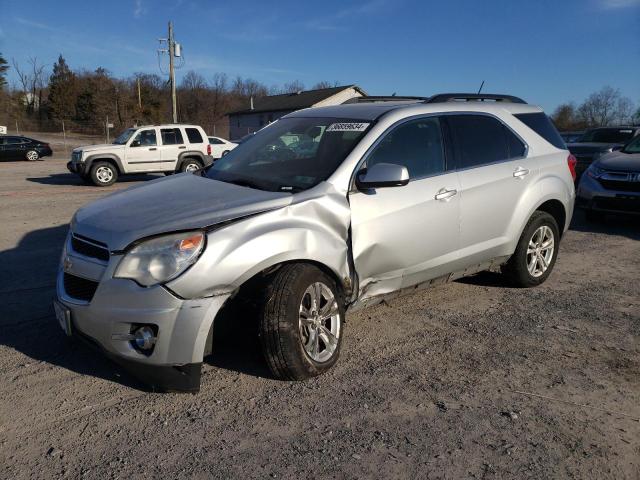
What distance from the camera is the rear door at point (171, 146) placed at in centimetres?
1667

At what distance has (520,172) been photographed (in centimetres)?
489

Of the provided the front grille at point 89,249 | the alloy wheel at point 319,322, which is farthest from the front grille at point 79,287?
the alloy wheel at point 319,322

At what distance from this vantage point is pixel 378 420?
118 inches

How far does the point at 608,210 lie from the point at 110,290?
8.01m

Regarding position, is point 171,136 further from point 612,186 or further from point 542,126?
point 542,126

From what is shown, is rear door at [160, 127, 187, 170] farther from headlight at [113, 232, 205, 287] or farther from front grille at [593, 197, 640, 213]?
headlight at [113, 232, 205, 287]

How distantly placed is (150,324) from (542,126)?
14.2 feet

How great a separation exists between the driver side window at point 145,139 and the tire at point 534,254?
13.8 metres

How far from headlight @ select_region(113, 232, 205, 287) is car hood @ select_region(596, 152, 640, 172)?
7.61 m

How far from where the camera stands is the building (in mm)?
51719

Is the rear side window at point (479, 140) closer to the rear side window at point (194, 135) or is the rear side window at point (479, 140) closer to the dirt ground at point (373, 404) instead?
the dirt ground at point (373, 404)

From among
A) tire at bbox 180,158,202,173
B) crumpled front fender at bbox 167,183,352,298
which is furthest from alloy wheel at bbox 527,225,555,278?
tire at bbox 180,158,202,173

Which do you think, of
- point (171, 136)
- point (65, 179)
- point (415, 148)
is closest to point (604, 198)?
point (415, 148)

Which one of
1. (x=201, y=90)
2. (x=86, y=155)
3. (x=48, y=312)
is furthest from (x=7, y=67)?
(x=48, y=312)
